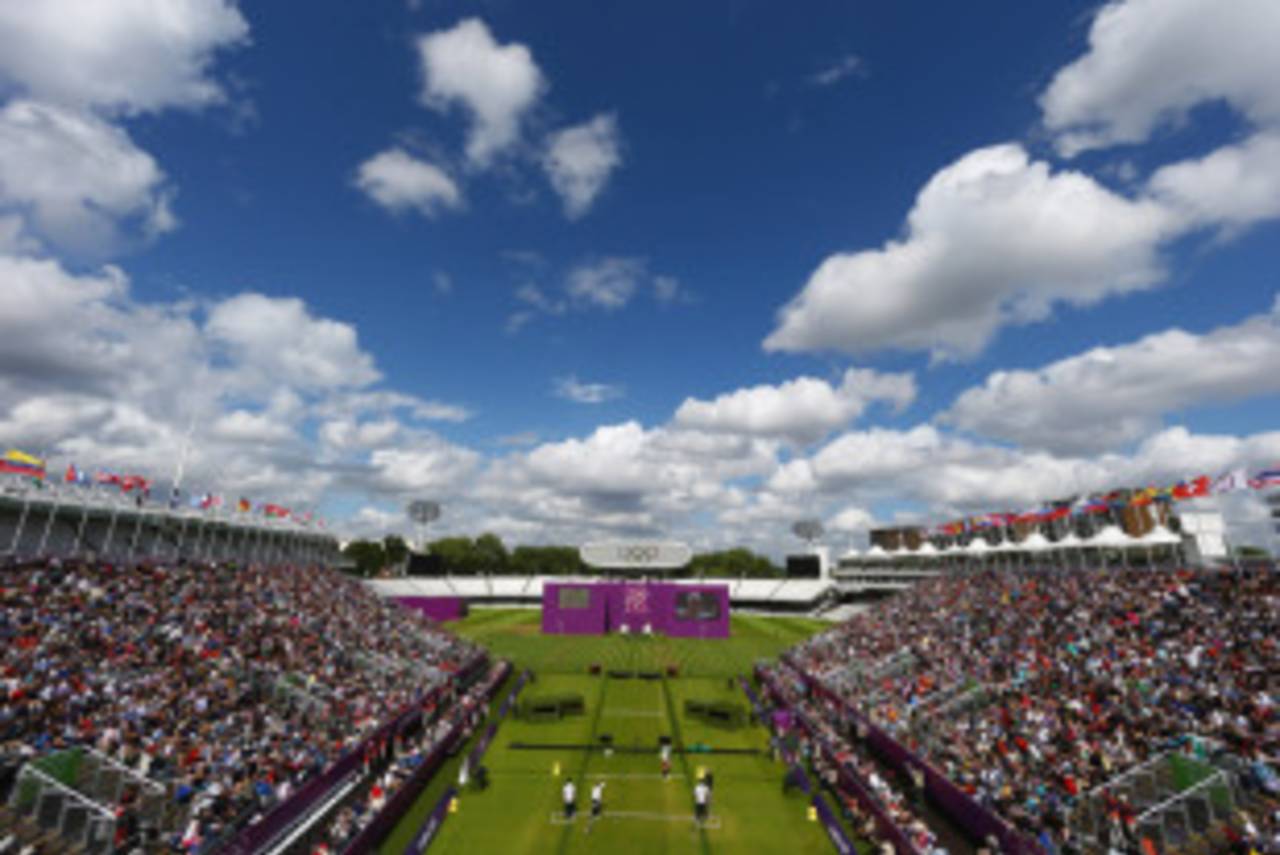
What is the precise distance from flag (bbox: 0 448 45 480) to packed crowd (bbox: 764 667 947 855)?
1420 inches

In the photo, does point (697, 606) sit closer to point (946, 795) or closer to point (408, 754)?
point (408, 754)

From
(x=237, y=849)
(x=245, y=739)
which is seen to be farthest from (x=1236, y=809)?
(x=245, y=739)

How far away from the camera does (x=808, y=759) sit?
2802 cm

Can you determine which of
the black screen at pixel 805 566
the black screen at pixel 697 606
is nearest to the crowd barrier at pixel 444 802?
the black screen at pixel 697 606

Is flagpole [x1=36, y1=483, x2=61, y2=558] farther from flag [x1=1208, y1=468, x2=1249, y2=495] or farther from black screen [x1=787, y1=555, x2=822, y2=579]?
black screen [x1=787, y1=555, x2=822, y2=579]

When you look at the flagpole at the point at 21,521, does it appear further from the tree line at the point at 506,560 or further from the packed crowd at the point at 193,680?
the tree line at the point at 506,560

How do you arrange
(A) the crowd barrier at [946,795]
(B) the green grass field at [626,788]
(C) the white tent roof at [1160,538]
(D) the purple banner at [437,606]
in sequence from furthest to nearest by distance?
(D) the purple banner at [437,606]
(C) the white tent roof at [1160,538]
(B) the green grass field at [626,788]
(A) the crowd barrier at [946,795]

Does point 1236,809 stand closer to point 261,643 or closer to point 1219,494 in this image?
point 1219,494

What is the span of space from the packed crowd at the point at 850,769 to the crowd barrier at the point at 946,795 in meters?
0.66

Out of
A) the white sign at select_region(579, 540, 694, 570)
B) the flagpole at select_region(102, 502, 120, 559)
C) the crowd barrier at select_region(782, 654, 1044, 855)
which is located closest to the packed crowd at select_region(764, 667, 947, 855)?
the crowd barrier at select_region(782, 654, 1044, 855)

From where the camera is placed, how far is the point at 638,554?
243ft

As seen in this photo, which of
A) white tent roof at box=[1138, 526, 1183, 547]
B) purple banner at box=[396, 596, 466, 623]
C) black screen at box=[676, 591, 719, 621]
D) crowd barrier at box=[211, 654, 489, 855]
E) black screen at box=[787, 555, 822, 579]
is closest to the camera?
crowd barrier at box=[211, 654, 489, 855]

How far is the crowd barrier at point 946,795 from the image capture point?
17438 mm

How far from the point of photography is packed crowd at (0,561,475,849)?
18719 millimetres
